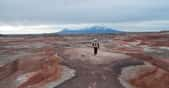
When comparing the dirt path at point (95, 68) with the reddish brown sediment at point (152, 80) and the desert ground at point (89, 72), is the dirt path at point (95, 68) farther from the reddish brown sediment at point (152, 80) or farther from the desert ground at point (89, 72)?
the reddish brown sediment at point (152, 80)

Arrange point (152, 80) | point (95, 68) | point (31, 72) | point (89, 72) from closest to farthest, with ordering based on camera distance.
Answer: point (152, 80), point (89, 72), point (95, 68), point (31, 72)

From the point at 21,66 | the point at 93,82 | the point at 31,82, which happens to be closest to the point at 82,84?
the point at 93,82

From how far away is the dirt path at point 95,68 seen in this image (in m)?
21.0

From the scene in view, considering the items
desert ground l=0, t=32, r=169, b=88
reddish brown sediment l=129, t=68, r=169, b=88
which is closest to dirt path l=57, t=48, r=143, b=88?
desert ground l=0, t=32, r=169, b=88

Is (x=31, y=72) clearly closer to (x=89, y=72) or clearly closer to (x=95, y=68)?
(x=89, y=72)

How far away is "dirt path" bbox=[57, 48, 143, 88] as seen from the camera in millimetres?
21047

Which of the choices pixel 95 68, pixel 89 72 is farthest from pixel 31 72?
pixel 95 68

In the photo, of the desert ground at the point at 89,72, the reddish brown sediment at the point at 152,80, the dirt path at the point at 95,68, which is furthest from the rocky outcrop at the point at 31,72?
the reddish brown sediment at the point at 152,80

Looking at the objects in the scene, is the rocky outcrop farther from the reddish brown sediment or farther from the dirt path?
the reddish brown sediment

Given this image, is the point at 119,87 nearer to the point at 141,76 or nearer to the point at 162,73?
the point at 141,76

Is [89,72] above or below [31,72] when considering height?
above

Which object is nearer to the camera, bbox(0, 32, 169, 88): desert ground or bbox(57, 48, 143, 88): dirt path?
bbox(57, 48, 143, 88): dirt path

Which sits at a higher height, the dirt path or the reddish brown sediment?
the dirt path

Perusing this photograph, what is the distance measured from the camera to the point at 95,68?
24.7 m
